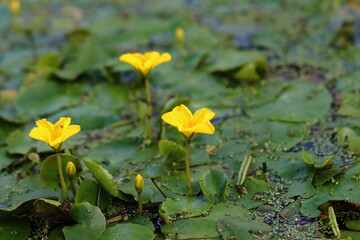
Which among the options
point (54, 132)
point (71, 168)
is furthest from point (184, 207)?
point (54, 132)

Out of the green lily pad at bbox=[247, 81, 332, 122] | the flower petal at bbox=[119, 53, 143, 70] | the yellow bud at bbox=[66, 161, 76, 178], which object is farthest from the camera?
the green lily pad at bbox=[247, 81, 332, 122]

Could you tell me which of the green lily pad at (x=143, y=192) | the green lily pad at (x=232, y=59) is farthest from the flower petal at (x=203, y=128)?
the green lily pad at (x=232, y=59)

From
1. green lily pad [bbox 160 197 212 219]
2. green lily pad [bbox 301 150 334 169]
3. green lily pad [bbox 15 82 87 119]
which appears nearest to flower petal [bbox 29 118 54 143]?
green lily pad [bbox 160 197 212 219]

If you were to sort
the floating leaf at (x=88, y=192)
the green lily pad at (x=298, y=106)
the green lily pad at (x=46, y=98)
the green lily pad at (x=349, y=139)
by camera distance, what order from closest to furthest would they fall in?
the floating leaf at (x=88, y=192), the green lily pad at (x=349, y=139), the green lily pad at (x=298, y=106), the green lily pad at (x=46, y=98)

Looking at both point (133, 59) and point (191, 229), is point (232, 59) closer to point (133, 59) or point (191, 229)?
point (133, 59)

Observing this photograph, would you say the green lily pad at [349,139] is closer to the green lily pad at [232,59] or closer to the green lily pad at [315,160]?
the green lily pad at [315,160]

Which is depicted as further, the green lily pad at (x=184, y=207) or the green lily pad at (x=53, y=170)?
the green lily pad at (x=53, y=170)

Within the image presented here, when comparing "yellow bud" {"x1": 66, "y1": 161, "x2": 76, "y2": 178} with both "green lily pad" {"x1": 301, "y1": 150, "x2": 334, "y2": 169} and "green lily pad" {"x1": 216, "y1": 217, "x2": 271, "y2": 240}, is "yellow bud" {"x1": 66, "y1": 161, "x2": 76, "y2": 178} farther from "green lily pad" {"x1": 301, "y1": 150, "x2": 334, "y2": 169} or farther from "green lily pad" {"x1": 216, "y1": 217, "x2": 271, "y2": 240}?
"green lily pad" {"x1": 301, "y1": 150, "x2": 334, "y2": 169}
